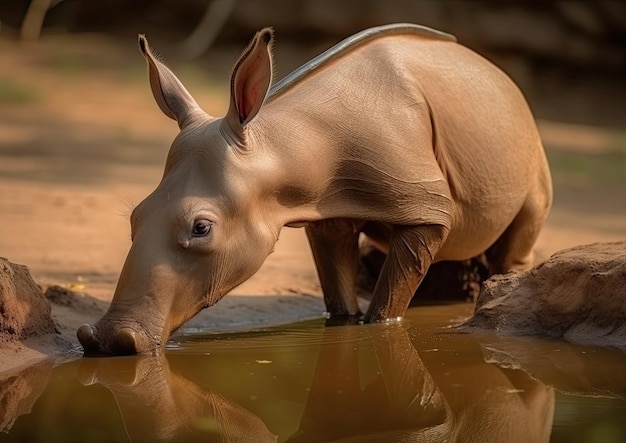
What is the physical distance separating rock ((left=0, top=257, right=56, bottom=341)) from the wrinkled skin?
12.4 inches

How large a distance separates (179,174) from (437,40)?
2.09 metres

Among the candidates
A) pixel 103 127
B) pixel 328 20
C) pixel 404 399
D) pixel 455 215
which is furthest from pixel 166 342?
pixel 328 20

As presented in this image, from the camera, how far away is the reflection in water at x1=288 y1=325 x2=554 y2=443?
142 inches

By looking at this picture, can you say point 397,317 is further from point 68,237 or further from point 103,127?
point 103,127

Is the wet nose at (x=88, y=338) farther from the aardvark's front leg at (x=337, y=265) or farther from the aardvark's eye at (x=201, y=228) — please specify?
the aardvark's front leg at (x=337, y=265)

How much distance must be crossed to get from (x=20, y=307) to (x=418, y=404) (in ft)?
6.32

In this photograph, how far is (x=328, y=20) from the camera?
14.2 metres

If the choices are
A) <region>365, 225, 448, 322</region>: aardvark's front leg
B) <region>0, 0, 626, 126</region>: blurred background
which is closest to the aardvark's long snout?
<region>365, 225, 448, 322</region>: aardvark's front leg

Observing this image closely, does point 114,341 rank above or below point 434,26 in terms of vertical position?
above

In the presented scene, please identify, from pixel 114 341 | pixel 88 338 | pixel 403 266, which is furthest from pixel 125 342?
pixel 403 266

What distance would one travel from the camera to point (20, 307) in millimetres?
4992

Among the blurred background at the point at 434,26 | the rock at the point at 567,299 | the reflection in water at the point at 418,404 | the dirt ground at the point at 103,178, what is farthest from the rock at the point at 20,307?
the blurred background at the point at 434,26

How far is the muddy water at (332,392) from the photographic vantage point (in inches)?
144

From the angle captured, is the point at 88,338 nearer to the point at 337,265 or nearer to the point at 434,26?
the point at 337,265
